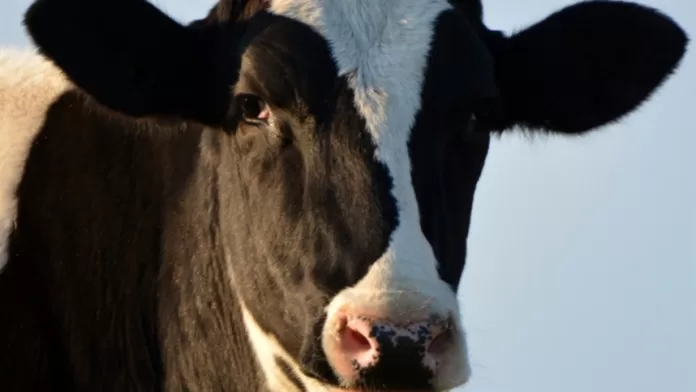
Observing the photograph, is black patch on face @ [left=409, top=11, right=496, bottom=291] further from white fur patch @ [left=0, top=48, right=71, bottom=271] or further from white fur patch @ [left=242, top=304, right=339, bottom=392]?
white fur patch @ [left=0, top=48, right=71, bottom=271]

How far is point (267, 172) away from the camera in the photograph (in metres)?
5.61

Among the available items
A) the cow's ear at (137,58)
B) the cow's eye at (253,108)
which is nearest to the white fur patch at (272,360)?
the cow's eye at (253,108)

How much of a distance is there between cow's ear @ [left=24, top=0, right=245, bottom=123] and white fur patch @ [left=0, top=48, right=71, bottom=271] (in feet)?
1.26

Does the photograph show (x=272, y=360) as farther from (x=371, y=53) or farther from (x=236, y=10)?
(x=236, y=10)

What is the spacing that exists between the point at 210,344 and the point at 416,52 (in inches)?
64.2

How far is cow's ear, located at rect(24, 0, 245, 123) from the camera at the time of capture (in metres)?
5.80

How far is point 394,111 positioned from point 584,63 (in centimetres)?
172

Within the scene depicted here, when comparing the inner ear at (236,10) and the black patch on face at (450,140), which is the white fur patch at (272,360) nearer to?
the black patch on face at (450,140)

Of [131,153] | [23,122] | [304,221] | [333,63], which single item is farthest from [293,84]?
[23,122]

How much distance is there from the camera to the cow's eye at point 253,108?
5.65m

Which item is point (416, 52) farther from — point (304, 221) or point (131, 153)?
point (131, 153)

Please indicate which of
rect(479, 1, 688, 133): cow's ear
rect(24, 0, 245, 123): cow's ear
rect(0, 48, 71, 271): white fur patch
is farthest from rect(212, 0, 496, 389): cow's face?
rect(0, 48, 71, 271): white fur patch

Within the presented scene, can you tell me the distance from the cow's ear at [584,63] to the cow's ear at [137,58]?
4.50 feet

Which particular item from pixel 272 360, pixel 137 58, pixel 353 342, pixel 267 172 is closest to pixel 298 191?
pixel 267 172
